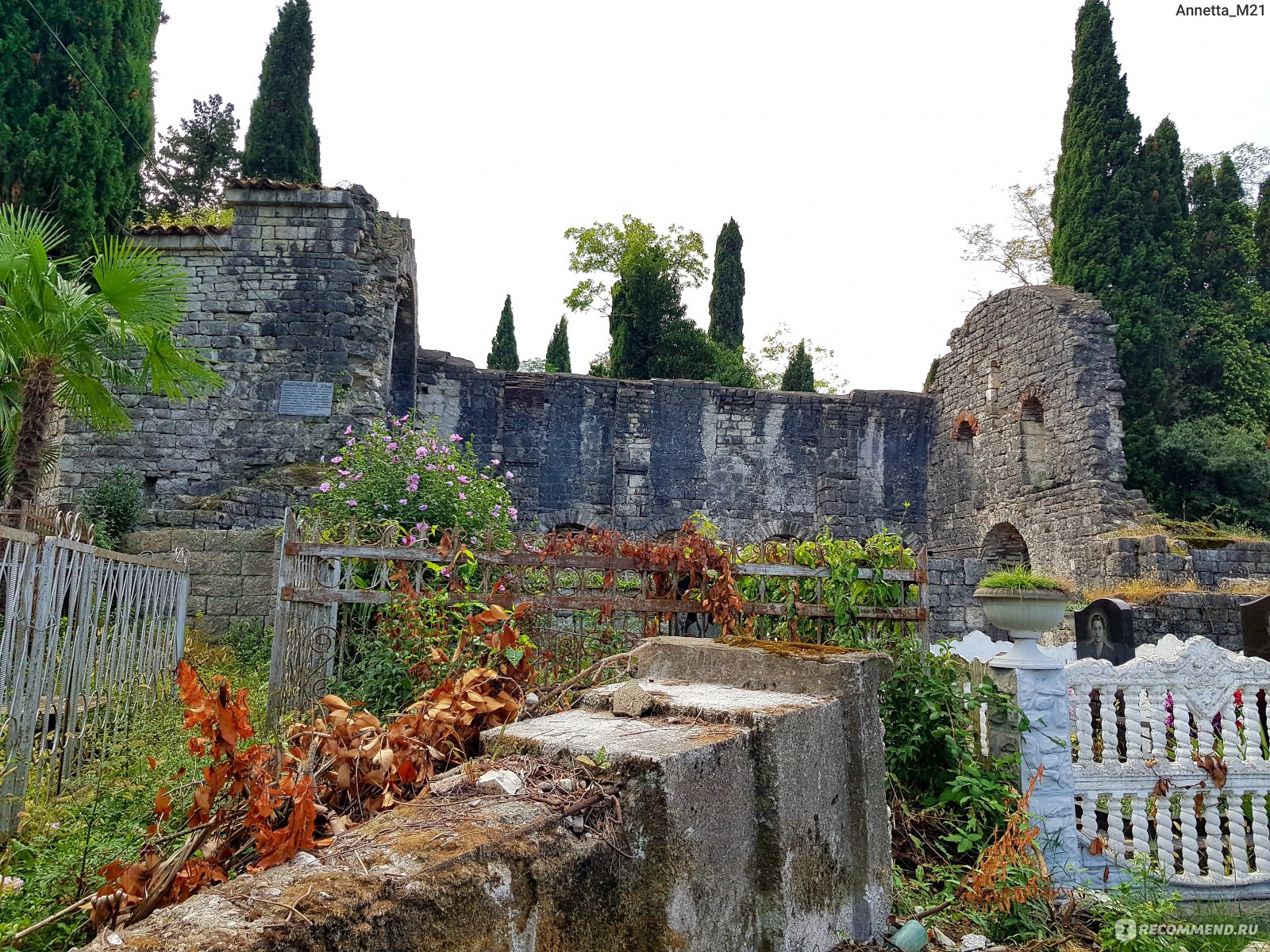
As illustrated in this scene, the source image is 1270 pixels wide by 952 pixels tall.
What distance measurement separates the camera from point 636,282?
23.3m

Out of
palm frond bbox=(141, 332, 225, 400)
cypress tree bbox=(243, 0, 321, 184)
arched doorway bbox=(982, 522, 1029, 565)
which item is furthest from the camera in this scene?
cypress tree bbox=(243, 0, 321, 184)

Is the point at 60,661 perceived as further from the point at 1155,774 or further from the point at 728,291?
the point at 728,291

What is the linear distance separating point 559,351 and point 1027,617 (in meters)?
23.0

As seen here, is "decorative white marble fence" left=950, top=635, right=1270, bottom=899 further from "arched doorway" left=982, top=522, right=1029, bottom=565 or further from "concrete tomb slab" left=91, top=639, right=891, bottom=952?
"arched doorway" left=982, top=522, right=1029, bottom=565

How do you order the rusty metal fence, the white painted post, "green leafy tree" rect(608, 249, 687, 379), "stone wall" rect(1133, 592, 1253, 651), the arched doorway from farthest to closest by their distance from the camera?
"green leafy tree" rect(608, 249, 687, 379) → the arched doorway → "stone wall" rect(1133, 592, 1253, 651) → the rusty metal fence → the white painted post

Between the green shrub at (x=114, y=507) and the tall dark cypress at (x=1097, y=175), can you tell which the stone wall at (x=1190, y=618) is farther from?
the green shrub at (x=114, y=507)

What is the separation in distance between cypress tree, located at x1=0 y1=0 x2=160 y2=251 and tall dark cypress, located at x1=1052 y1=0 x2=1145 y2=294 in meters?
16.8

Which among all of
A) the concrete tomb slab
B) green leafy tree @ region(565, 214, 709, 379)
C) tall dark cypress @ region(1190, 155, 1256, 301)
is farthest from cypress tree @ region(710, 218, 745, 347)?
the concrete tomb slab

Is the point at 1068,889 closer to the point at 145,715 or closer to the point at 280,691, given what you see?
the point at 280,691

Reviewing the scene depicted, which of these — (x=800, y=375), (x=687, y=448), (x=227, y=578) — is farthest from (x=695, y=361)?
(x=227, y=578)

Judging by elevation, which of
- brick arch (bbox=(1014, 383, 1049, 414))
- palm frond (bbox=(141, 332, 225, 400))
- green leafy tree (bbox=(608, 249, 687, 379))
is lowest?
palm frond (bbox=(141, 332, 225, 400))

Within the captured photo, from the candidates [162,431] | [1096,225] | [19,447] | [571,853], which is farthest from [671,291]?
[571,853]

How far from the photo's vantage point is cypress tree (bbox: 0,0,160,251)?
10445 mm

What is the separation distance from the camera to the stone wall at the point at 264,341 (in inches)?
403
